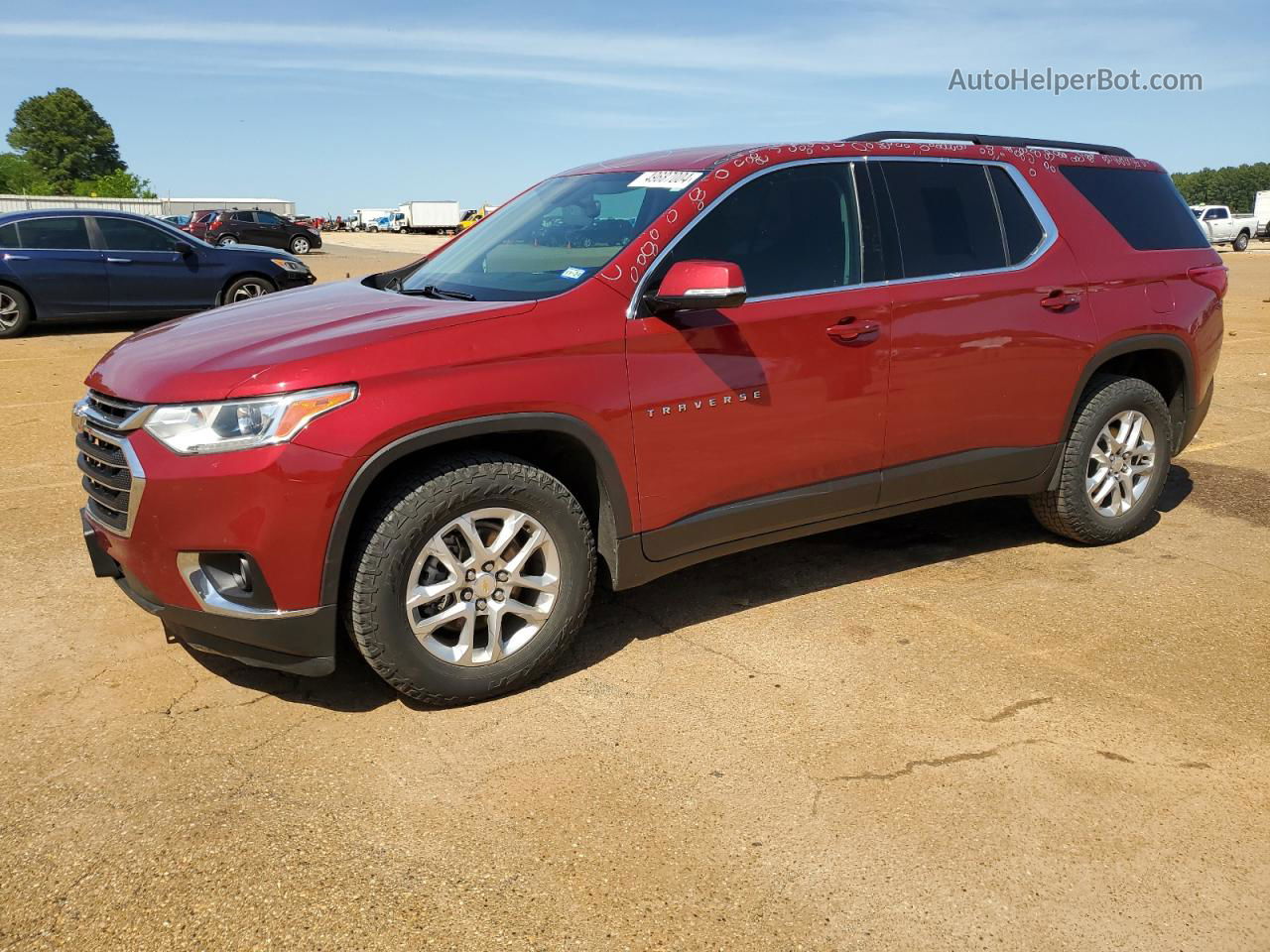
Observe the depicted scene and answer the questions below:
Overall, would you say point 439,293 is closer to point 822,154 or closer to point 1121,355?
point 822,154

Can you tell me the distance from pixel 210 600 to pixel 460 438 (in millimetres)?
877

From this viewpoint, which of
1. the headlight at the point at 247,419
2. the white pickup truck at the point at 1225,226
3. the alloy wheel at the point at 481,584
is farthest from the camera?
the white pickup truck at the point at 1225,226

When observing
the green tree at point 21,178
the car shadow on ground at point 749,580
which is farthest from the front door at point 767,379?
the green tree at point 21,178

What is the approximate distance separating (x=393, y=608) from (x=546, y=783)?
0.70m

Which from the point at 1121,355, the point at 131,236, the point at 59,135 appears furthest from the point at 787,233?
the point at 59,135

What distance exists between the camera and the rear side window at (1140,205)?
16.1 ft

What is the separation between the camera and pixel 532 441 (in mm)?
3670

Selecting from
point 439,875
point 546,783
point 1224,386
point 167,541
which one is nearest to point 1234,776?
point 546,783

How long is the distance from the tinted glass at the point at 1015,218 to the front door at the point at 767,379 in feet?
2.66

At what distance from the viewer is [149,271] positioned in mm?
12766

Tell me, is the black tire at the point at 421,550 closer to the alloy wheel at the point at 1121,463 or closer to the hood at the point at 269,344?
the hood at the point at 269,344

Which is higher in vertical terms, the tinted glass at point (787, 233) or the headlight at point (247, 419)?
the tinted glass at point (787, 233)

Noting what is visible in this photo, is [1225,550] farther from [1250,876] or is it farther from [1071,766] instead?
[1250,876]

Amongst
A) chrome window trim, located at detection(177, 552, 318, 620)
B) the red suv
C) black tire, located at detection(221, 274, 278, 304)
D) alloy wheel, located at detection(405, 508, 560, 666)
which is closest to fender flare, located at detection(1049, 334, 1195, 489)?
the red suv
